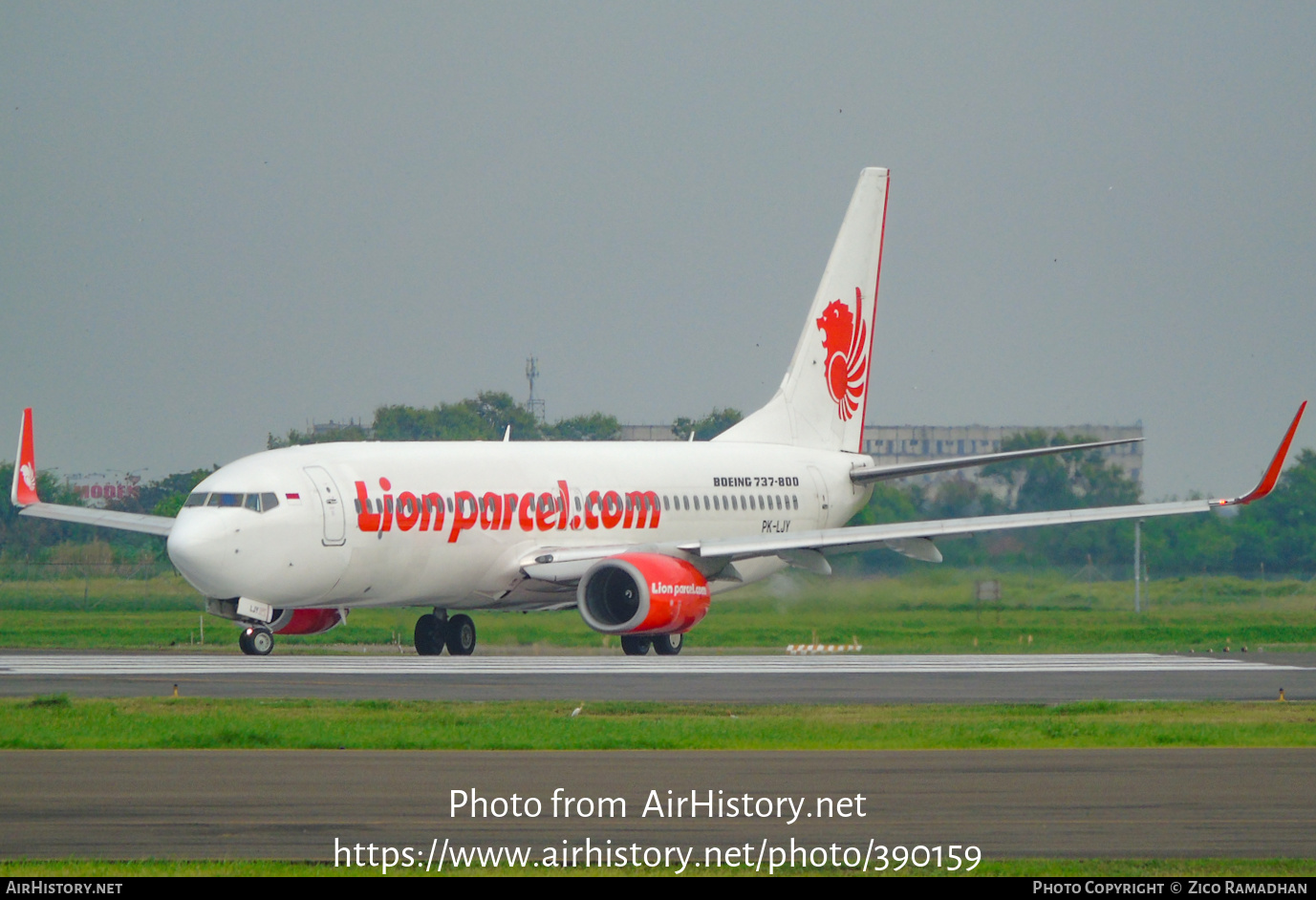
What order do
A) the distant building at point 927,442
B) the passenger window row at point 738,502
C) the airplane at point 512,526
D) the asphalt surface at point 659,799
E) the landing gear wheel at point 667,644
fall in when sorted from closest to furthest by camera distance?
the asphalt surface at point 659,799 < the airplane at point 512,526 < the landing gear wheel at point 667,644 < the passenger window row at point 738,502 < the distant building at point 927,442

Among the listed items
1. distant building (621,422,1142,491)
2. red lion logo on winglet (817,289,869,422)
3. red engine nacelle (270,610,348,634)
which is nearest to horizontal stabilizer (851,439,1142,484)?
red lion logo on winglet (817,289,869,422)

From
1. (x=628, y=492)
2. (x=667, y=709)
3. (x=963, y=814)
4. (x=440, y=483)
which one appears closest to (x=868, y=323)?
(x=628, y=492)

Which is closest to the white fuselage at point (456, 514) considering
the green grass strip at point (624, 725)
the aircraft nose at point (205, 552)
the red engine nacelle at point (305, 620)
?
the aircraft nose at point (205, 552)

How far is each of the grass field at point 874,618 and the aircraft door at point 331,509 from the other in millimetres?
5068

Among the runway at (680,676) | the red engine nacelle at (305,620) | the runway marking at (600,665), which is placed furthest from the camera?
the red engine nacelle at (305,620)

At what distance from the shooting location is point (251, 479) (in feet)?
107

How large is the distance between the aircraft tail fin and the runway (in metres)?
10.7

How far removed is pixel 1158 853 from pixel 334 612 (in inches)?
1016

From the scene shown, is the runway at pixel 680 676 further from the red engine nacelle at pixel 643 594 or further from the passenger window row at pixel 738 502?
the passenger window row at pixel 738 502

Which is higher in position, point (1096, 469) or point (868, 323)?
point (868, 323)

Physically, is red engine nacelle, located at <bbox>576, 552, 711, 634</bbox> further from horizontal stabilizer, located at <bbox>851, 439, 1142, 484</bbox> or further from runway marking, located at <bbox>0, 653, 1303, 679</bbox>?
horizontal stabilizer, located at <bbox>851, 439, 1142, 484</bbox>

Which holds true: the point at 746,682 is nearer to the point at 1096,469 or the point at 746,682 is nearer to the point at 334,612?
the point at 334,612

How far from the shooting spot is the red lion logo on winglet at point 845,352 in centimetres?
4500

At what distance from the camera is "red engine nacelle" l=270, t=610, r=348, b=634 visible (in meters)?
34.9
